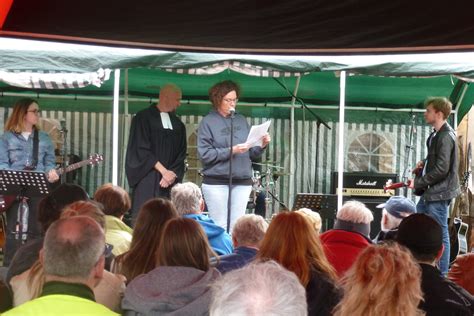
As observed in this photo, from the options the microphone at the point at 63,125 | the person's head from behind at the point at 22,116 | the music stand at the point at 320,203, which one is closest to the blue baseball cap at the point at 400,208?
the music stand at the point at 320,203

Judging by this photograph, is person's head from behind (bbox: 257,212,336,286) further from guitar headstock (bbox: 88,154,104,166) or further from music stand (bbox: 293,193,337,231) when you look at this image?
guitar headstock (bbox: 88,154,104,166)

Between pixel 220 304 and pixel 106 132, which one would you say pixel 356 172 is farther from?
pixel 220 304

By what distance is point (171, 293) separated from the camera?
400 cm

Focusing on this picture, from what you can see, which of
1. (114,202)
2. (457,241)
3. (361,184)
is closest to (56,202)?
(114,202)

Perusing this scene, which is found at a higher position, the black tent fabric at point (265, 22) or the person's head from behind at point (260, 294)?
the black tent fabric at point (265, 22)

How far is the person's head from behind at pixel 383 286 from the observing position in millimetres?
3479

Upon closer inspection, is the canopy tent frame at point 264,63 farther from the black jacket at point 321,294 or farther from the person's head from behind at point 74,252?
the person's head from behind at point 74,252

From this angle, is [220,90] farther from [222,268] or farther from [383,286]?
[383,286]

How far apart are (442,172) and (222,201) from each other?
7.78 feet

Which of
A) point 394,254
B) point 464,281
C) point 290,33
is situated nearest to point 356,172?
point 290,33

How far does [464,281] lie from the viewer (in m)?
5.02

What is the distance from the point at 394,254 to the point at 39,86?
22.4 ft

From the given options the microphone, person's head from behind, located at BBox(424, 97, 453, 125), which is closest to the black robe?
the microphone

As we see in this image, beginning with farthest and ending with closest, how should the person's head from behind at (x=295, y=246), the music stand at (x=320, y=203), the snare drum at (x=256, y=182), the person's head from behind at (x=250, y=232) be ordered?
the snare drum at (x=256, y=182) → the music stand at (x=320, y=203) → the person's head from behind at (x=250, y=232) → the person's head from behind at (x=295, y=246)
